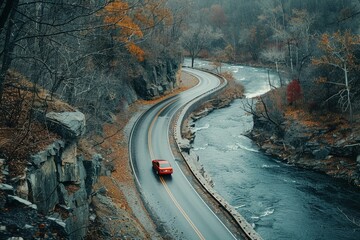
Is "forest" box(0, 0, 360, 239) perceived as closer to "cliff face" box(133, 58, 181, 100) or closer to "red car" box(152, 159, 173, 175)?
"cliff face" box(133, 58, 181, 100)

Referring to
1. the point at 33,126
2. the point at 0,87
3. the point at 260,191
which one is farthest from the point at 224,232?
the point at 0,87

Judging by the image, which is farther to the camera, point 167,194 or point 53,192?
point 167,194

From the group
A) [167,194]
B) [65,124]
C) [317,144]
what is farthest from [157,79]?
[65,124]

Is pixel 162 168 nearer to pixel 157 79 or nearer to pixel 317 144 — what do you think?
pixel 317 144

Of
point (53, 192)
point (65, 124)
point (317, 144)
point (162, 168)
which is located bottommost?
point (317, 144)

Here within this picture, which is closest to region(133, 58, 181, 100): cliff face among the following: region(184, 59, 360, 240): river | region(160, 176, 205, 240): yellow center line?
region(184, 59, 360, 240): river

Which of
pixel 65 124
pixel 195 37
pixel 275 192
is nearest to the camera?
pixel 65 124

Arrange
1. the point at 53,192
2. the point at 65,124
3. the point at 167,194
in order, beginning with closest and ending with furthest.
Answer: the point at 53,192
the point at 65,124
the point at 167,194
